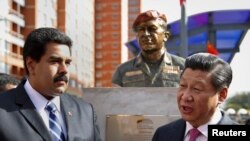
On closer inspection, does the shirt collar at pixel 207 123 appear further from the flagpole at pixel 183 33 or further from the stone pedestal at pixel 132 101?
the flagpole at pixel 183 33

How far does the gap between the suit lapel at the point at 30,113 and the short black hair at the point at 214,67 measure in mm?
997

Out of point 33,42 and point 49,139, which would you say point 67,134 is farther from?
point 33,42

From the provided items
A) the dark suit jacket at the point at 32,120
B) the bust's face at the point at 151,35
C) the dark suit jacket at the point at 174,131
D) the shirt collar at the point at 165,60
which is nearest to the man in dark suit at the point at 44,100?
the dark suit jacket at the point at 32,120

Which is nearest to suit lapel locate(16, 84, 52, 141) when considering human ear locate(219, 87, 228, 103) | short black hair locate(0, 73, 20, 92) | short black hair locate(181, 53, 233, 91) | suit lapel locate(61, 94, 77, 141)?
suit lapel locate(61, 94, 77, 141)

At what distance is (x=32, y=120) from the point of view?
3486 millimetres

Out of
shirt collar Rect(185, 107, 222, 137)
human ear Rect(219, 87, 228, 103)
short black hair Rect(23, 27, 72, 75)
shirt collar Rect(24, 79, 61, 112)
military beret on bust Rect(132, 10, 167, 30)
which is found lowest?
shirt collar Rect(185, 107, 222, 137)

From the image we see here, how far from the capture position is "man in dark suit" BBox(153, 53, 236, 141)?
124 inches

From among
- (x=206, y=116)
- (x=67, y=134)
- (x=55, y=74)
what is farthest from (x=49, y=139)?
(x=206, y=116)

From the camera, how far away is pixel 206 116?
10.5ft

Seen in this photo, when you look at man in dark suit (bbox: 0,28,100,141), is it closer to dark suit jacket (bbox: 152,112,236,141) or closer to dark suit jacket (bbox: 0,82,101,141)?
dark suit jacket (bbox: 0,82,101,141)

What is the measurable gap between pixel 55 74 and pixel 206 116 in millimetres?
1019

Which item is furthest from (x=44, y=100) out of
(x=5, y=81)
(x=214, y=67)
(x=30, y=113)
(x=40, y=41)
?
(x=5, y=81)

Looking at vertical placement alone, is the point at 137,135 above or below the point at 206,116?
below

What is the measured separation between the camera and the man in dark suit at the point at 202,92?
3145 mm
